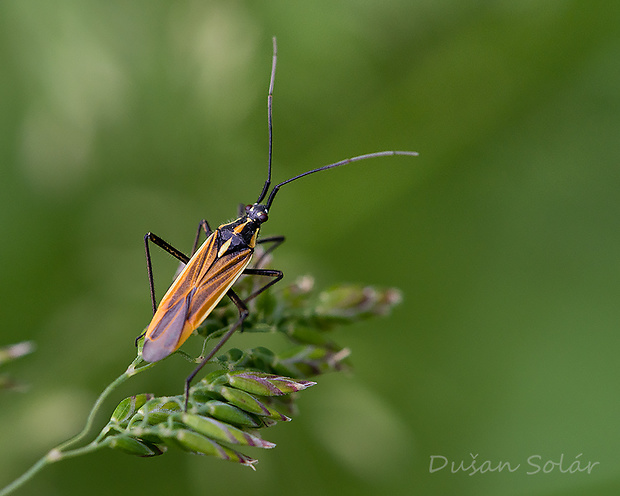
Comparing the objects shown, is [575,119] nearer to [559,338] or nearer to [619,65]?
[619,65]

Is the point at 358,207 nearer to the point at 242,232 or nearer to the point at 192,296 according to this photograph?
the point at 242,232

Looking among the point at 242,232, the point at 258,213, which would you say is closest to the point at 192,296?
the point at 242,232

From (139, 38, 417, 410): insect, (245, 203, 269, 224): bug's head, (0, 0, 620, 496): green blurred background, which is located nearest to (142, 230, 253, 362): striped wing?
(139, 38, 417, 410): insect

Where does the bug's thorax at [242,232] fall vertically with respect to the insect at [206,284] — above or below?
above

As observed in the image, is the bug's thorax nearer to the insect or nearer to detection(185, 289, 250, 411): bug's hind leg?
the insect

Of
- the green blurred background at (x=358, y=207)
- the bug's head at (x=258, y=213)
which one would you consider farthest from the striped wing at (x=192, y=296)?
the green blurred background at (x=358, y=207)

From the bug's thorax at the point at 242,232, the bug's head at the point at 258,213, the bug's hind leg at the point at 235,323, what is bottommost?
the bug's hind leg at the point at 235,323

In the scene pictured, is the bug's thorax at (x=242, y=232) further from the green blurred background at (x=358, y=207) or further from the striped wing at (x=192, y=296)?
the green blurred background at (x=358, y=207)
